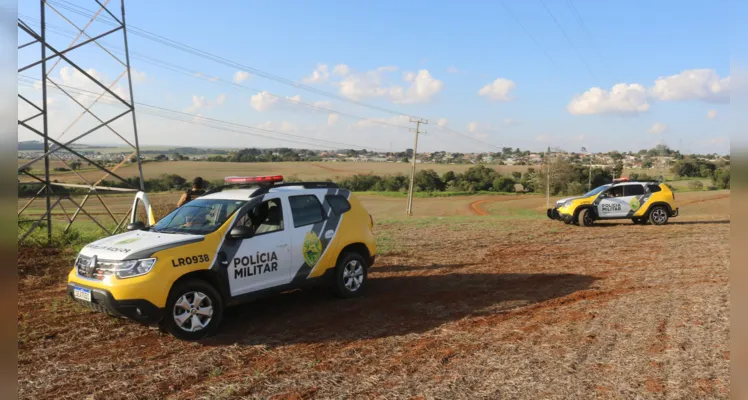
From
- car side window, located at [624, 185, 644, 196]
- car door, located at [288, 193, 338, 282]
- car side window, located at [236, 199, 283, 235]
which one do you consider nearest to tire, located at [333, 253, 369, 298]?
car door, located at [288, 193, 338, 282]

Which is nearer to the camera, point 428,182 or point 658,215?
point 658,215

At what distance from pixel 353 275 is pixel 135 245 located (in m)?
3.40

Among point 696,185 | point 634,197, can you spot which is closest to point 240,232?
point 634,197

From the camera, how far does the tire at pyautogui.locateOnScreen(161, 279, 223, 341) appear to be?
6195 millimetres

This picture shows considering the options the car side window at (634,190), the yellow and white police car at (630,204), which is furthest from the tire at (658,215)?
the car side window at (634,190)

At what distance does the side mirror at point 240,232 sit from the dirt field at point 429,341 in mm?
1217

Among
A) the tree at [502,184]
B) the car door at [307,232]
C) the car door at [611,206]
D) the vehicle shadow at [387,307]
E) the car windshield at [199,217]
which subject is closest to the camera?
the vehicle shadow at [387,307]

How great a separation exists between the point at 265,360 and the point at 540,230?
46.6ft

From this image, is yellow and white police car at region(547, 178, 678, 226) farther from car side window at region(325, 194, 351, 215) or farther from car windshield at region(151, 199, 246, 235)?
car windshield at region(151, 199, 246, 235)

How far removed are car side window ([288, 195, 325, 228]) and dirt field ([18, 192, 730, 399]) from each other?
131 centimetres

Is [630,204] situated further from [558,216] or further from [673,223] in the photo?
[558,216]

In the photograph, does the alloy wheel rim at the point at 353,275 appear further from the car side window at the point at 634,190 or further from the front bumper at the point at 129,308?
the car side window at the point at 634,190

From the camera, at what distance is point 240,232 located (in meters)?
6.79

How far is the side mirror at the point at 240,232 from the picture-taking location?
679 cm
